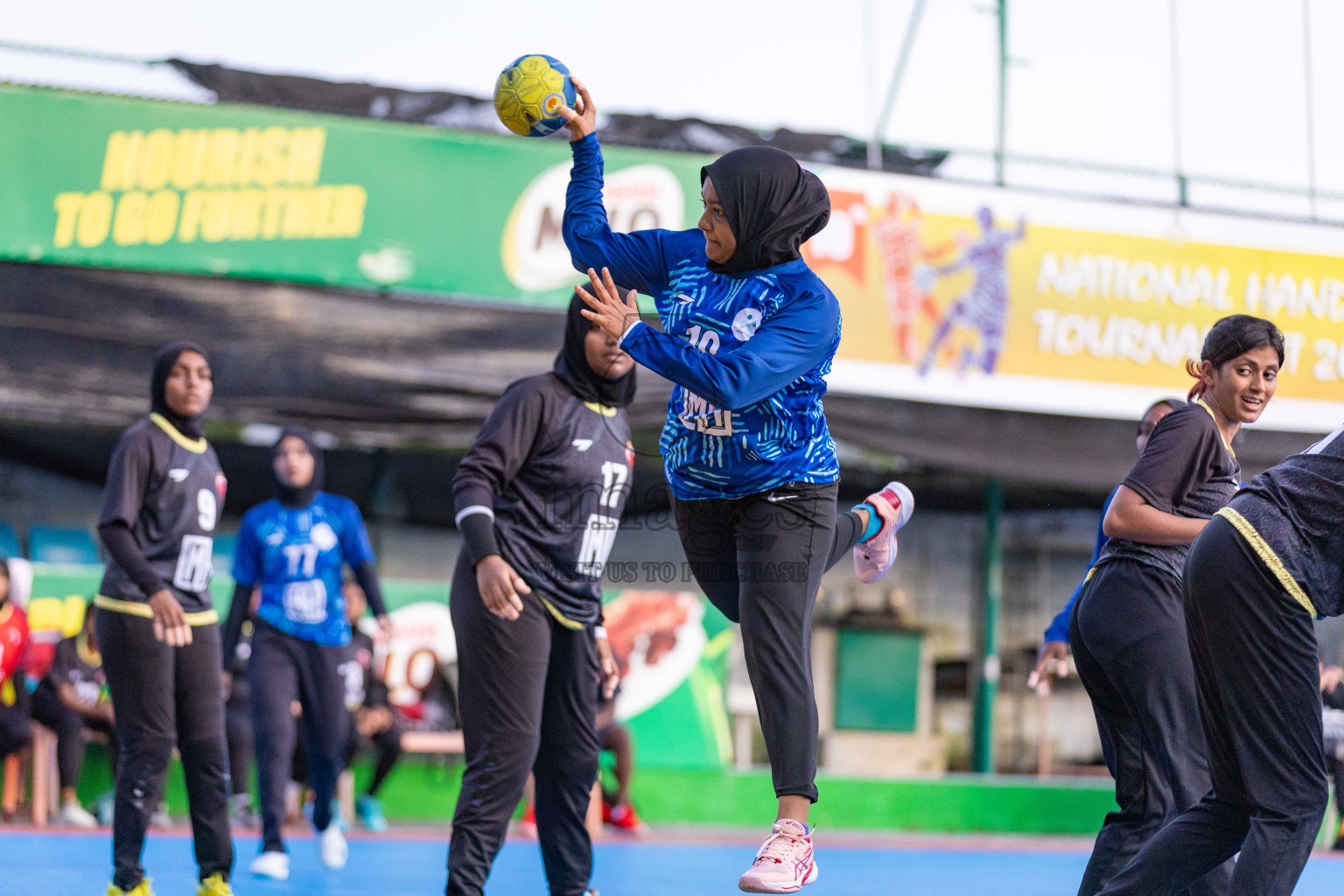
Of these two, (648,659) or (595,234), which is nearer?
(595,234)

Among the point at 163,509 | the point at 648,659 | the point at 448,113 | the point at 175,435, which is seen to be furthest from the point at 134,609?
the point at 448,113

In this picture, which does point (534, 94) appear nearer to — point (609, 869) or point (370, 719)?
point (609, 869)

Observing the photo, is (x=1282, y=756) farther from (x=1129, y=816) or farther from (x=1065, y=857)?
(x=1065, y=857)

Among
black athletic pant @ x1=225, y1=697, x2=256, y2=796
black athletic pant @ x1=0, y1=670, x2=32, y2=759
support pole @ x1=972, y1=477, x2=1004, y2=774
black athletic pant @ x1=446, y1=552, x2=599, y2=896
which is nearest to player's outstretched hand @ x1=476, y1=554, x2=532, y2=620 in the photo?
black athletic pant @ x1=446, y1=552, x2=599, y2=896

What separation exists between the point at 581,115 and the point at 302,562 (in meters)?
3.85

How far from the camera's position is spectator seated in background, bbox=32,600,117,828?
9.02m

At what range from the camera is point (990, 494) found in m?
11.0

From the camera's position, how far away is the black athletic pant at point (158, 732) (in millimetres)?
5004

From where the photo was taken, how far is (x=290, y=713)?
690 centimetres

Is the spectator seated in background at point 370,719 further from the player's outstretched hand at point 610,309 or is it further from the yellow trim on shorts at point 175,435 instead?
the player's outstretched hand at point 610,309

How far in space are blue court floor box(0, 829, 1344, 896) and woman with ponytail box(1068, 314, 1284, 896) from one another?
2502 millimetres

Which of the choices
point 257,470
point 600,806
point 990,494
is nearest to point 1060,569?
point 990,494

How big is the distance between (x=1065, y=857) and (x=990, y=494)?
3.22m

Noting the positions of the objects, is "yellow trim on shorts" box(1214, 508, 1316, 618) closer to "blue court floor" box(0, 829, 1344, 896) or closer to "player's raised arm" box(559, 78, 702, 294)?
"player's raised arm" box(559, 78, 702, 294)
